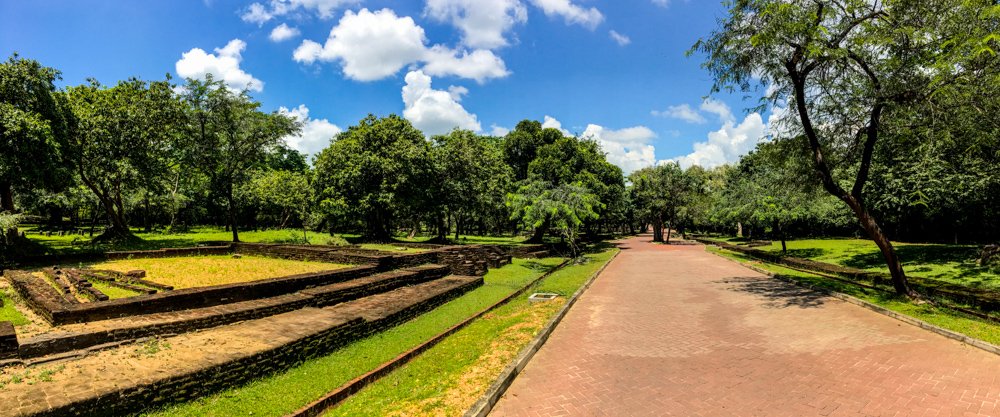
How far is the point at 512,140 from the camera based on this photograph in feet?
115

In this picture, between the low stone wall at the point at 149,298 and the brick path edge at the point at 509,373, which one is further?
the low stone wall at the point at 149,298

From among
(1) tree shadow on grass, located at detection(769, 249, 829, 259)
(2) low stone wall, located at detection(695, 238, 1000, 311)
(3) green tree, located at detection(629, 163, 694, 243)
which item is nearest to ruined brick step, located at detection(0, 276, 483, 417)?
(2) low stone wall, located at detection(695, 238, 1000, 311)

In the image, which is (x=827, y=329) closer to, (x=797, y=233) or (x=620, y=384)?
(x=620, y=384)

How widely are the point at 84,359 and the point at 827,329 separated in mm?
12475

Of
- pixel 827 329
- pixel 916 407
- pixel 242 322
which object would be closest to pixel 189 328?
pixel 242 322

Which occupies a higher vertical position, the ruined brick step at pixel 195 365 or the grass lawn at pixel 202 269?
the grass lawn at pixel 202 269

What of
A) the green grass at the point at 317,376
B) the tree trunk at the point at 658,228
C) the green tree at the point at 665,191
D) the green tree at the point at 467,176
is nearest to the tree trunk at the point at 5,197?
the green grass at the point at 317,376

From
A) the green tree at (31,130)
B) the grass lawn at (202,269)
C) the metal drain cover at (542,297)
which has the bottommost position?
the metal drain cover at (542,297)

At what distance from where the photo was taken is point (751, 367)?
582 cm

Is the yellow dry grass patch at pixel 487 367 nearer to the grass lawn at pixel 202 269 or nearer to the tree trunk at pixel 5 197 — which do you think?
the grass lawn at pixel 202 269

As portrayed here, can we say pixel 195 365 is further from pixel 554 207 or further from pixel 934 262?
pixel 934 262

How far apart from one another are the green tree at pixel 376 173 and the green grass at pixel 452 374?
1701 cm

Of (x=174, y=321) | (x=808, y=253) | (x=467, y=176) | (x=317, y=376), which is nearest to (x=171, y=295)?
(x=174, y=321)

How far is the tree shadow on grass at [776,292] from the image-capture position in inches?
394
